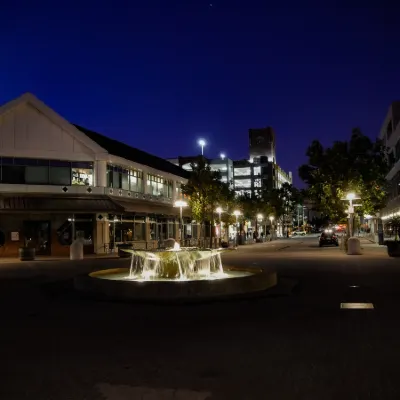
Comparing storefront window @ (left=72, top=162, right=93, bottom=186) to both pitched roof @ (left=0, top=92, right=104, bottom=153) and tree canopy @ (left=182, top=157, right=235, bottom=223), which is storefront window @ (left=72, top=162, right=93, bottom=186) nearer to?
pitched roof @ (left=0, top=92, right=104, bottom=153)

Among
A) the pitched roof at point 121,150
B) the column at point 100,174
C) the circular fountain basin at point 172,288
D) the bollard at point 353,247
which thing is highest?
the pitched roof at point 121,150

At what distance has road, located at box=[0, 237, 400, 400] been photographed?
6.42m

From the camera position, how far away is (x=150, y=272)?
18.1m

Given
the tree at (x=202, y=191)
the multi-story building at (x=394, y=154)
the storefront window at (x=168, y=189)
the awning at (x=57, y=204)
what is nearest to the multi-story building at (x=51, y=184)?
the awning at (x=57, y=204)

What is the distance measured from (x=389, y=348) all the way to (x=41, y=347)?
→ 558 centimetres

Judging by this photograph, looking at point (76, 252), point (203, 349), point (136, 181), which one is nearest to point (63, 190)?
point (76, 252)

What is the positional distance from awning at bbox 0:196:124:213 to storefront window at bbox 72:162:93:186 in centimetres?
176

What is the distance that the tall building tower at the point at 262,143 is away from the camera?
573 ft

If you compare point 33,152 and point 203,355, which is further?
point 33,152

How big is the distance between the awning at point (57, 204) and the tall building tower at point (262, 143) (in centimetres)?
13560

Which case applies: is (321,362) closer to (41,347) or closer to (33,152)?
(41,347)

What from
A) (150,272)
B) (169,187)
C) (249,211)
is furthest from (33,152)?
(249,211)

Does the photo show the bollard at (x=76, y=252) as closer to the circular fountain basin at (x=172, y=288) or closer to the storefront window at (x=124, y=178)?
the storefront window at (x=124, y=178)

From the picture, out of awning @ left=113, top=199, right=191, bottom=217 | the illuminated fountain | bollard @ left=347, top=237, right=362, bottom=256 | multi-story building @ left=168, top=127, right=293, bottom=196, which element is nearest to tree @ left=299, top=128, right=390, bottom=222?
bollard @ left=347, top=237, right=362, bottom=256
